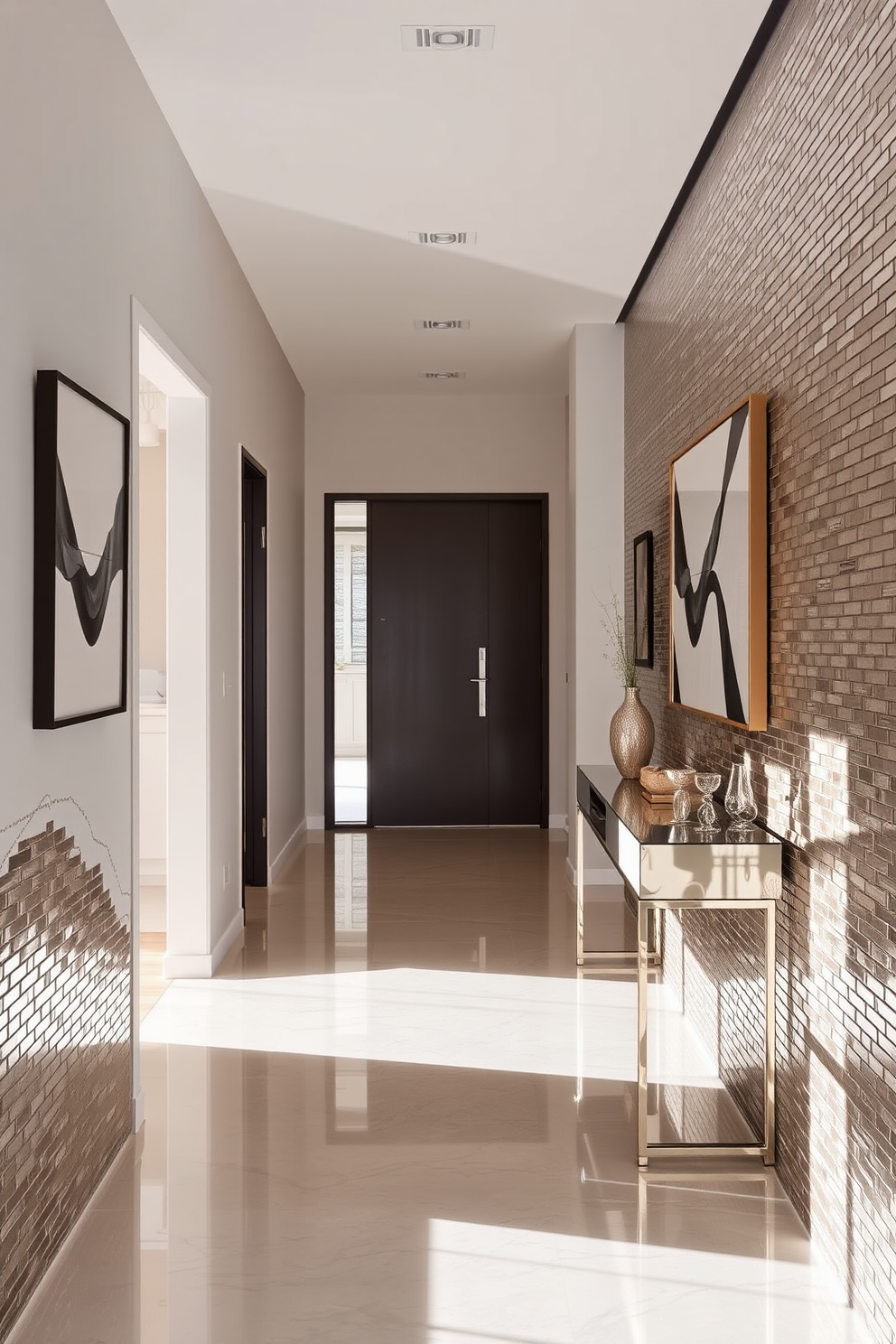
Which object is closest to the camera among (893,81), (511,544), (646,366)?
(893,81)

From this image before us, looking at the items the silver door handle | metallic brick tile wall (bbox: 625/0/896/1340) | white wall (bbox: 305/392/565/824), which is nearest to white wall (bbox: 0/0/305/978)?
metallic brick tile wall (bbox: 625/0/896/1340)

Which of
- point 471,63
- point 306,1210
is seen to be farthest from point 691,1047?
point 471,63

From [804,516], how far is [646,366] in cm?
270

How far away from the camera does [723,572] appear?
3.31 m

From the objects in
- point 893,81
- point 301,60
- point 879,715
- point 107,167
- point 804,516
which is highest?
point 301,60

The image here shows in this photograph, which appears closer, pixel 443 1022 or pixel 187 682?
pixel 443 1022

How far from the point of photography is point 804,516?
2617 mm

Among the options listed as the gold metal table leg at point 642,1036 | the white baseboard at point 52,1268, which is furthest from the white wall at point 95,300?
the gold metal table leg at point 642,1036

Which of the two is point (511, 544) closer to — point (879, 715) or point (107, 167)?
point (107, 167)

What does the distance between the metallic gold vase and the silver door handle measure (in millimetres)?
3283

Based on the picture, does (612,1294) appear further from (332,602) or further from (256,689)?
(332,602)

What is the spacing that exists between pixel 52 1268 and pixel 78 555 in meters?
1.53

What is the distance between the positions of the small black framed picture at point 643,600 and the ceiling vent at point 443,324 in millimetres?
1509

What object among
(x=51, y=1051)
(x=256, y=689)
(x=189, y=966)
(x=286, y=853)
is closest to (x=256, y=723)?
(x=256, y=689)
